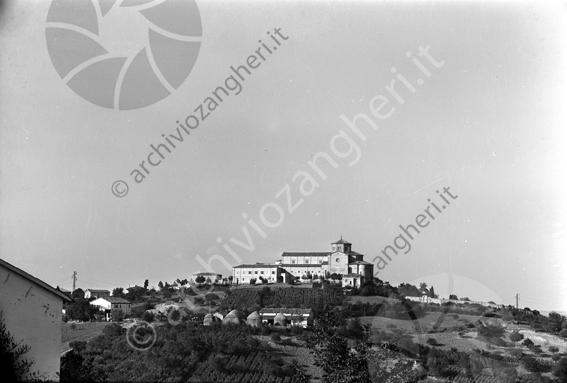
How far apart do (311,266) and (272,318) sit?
31.3 m

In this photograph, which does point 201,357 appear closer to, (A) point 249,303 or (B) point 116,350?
(B) point 116,350

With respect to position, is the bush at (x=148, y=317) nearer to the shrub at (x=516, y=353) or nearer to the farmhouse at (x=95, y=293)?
the shrub at (x=516, y=353)

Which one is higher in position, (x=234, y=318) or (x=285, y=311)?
(x=285, y=311)

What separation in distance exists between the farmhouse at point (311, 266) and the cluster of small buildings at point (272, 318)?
25.9 metres

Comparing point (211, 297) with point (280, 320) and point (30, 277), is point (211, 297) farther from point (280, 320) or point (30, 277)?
point (30, 277)

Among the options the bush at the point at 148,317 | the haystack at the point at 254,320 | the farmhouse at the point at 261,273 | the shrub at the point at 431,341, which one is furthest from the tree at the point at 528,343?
the farmhouse at the point at 261,273

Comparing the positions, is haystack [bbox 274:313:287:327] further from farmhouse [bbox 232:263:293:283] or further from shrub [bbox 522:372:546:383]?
farmhouse [bbox 232:263:293:283]

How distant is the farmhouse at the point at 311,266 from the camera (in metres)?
67.1

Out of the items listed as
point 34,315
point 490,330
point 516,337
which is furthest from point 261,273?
point 34,315

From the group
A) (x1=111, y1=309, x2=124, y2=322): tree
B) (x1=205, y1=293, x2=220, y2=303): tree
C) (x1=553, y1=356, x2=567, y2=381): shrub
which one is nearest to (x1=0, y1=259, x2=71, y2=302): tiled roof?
(x1=553, y1=356, x2=567, y2=381): shrub

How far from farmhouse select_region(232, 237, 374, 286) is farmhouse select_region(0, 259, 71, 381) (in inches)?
2222

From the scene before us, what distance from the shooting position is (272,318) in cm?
3922

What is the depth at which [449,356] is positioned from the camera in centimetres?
2772

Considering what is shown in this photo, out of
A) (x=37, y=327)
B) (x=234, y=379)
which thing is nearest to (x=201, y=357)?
(x=234, y=379)
